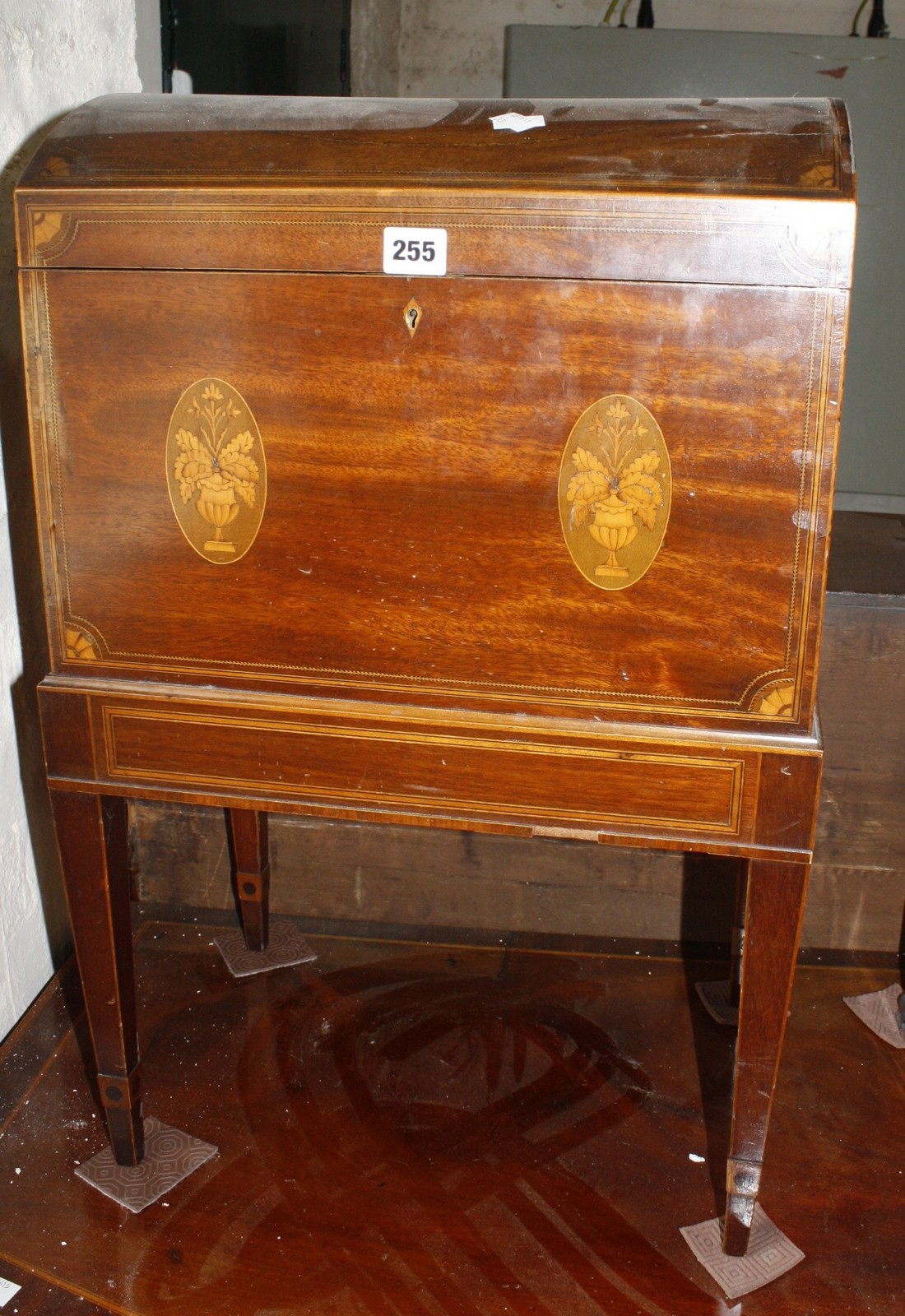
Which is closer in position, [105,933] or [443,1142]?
[105,933]

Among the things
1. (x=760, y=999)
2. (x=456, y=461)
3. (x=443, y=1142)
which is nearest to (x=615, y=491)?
(x=456, y=461)

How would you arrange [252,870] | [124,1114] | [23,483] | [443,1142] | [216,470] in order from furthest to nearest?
[252,870] → [23,483] → [443,1142] → [124,1114] → [216,470]

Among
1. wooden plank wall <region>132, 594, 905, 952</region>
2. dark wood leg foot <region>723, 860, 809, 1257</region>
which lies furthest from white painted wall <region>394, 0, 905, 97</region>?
dark wood leg foot <region>723, 860, 809, 1257</region>

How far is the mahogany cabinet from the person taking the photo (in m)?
1.27

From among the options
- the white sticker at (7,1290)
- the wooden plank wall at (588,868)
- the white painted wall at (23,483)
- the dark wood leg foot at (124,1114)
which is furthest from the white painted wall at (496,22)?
the white sticker at (7,1290)

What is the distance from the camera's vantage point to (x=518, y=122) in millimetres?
1359

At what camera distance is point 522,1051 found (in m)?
2.07

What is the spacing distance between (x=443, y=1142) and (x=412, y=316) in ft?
4.28

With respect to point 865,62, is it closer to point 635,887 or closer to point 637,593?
point 635,887

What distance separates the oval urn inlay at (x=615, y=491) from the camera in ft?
4.27

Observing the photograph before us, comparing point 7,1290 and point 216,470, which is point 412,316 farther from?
point 7,1290

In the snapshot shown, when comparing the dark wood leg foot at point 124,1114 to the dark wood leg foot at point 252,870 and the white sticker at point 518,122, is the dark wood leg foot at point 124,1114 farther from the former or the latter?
the white sticker at point 518,122

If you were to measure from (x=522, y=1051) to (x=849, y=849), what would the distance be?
0.76 m

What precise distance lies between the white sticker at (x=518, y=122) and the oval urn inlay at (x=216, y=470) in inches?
17.8
